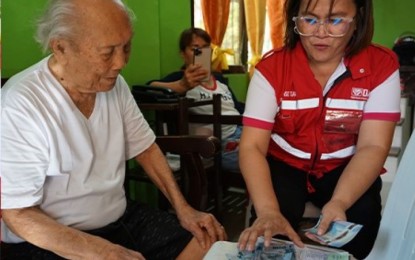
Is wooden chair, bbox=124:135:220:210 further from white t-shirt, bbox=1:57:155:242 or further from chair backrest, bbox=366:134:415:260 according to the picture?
chair backrest, bbox=366:134:415:260

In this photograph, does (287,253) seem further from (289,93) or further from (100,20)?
(100,20)

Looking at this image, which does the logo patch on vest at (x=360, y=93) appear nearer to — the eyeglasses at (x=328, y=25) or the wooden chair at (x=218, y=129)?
the eyeglasses at (x=328, y=25)

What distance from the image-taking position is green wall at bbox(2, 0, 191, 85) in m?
1.50

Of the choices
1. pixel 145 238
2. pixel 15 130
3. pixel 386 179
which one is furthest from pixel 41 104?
pixel 386 179

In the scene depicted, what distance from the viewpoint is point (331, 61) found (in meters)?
1.16

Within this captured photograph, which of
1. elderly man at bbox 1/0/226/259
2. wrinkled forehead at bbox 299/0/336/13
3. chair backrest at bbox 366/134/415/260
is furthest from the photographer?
wrinkled forehead at bbox 299/0/336/13

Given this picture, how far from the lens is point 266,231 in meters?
0.85

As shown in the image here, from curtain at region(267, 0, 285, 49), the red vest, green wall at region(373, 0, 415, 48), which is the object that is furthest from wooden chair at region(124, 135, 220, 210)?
green wall at region(373, 0, 415, 48)

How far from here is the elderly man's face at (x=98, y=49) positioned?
101 cm

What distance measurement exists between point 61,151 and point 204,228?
1.48 ft

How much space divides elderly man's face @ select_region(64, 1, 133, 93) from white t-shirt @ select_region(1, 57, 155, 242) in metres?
0.07

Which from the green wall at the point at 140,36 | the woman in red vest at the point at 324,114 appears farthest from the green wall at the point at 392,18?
the woman in red vest at the point at 324,114

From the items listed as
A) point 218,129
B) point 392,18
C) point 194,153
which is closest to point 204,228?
point 194,153

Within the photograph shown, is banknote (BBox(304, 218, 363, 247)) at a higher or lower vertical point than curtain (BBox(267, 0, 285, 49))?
lower
